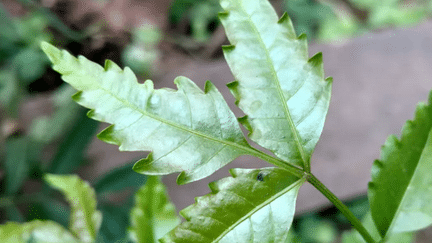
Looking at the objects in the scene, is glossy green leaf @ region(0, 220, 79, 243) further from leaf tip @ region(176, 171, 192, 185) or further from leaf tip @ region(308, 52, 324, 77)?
leaf tip @ region(308, 52, 324, 77)

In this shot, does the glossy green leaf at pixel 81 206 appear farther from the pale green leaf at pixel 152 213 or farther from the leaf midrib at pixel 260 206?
the leaf midrib at pixel 260 206

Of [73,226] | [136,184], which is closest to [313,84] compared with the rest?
[73,226]

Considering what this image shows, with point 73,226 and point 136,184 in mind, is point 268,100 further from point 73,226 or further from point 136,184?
point 136,184

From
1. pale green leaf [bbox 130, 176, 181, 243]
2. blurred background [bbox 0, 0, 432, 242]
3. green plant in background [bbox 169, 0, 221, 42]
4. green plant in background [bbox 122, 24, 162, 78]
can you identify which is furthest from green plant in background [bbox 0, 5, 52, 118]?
pale green leaf [bbox 130, 176, 181, 243]

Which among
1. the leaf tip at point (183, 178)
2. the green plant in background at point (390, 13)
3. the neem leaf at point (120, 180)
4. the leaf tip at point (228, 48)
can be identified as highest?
the leaf tip at point (228, 48)

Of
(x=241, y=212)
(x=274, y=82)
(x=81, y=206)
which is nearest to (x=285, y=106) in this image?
(x=274, y=82)

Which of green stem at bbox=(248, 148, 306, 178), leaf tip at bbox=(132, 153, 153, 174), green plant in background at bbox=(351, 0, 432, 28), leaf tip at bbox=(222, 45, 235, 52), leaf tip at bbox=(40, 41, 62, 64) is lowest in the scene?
green plant in background at bbox=(351, 0, 432, 28)

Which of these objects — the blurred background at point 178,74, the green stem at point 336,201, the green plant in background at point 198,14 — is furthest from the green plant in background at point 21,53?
the green stem at point 336,201
